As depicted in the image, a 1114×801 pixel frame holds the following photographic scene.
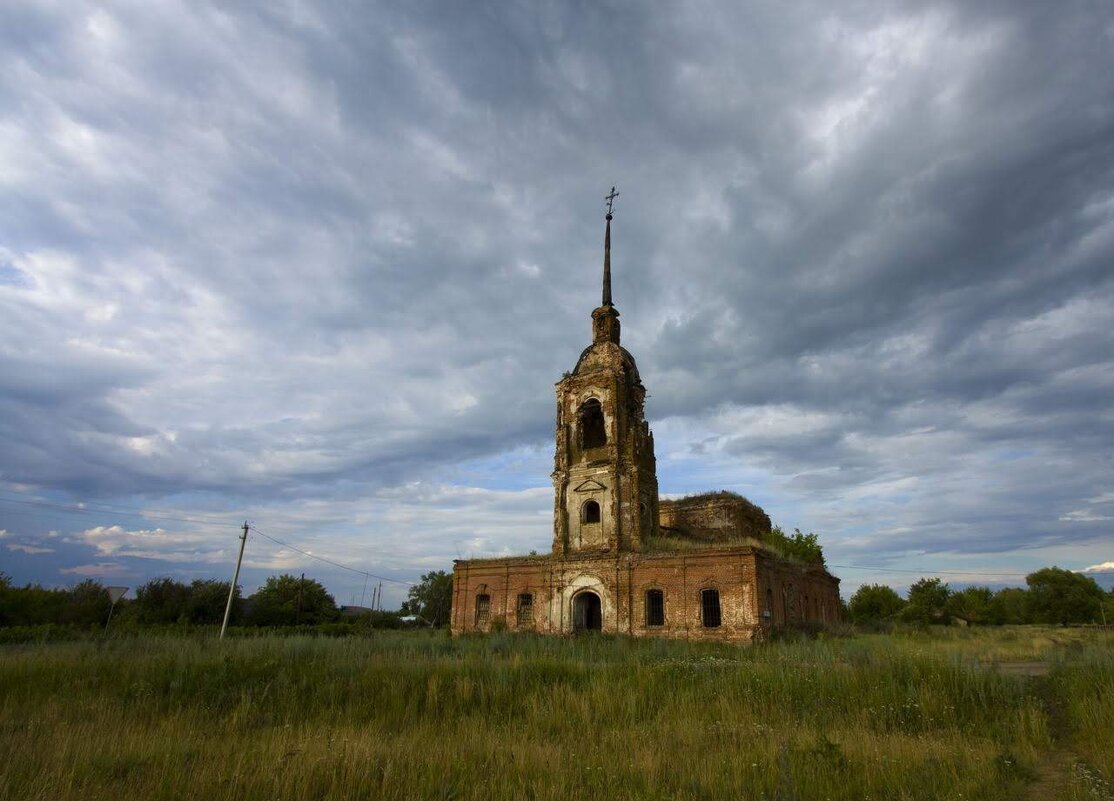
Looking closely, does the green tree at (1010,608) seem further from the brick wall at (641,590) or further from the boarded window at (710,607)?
the boarded window at (710,607)

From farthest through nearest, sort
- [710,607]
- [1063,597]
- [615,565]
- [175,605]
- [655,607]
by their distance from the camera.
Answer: [1063,597], [175,605], [615,565], [655,607], [710,607]

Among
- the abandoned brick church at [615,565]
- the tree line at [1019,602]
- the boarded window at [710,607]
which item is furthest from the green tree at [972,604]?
the boarded window at [710,607]

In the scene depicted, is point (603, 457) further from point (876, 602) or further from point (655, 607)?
point (876, 602)

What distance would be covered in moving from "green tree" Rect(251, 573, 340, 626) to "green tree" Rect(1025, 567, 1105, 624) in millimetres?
64989

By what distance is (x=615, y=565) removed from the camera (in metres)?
26.3

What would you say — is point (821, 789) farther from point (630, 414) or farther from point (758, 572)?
point (630, 414)

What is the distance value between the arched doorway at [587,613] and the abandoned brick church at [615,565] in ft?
0.23

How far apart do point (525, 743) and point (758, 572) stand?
18123mm

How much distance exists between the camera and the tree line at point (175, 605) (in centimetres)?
3250

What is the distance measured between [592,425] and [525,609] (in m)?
9.66

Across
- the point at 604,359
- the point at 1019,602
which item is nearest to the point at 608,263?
the point at 604,359

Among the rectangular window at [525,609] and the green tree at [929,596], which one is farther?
the green tree at [929,596]

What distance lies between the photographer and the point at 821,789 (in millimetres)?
6117

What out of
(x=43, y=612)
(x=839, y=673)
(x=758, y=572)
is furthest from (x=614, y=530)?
(x=43, y=612)
